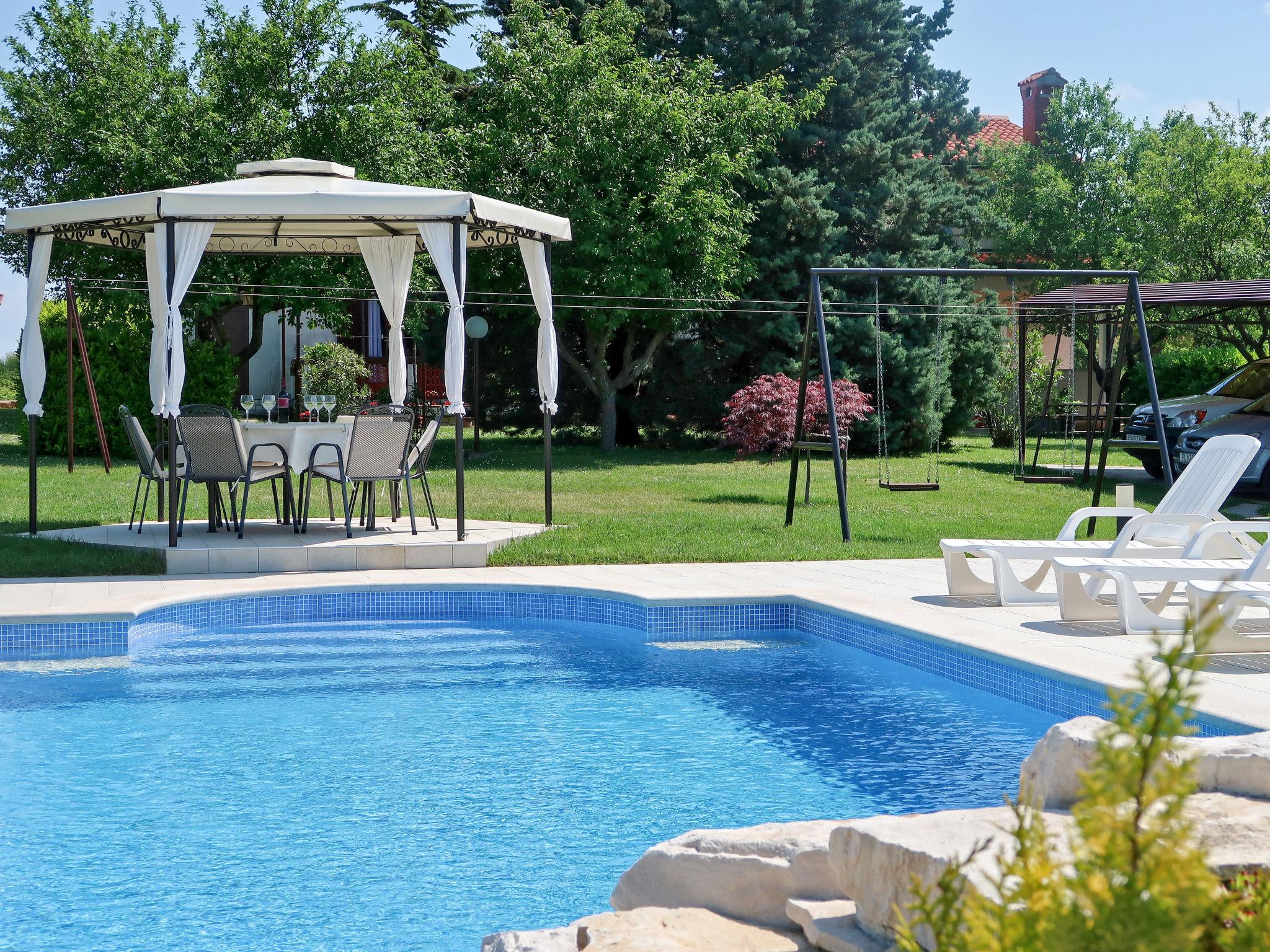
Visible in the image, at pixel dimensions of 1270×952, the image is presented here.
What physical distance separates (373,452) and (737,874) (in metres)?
7.32

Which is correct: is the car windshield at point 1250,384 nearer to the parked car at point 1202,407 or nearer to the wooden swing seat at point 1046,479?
the parked car at point 1202,407

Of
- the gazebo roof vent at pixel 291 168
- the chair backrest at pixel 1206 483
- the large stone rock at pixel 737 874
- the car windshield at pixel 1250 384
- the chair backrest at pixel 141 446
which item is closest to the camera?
the large stone rock at pixel 737 874

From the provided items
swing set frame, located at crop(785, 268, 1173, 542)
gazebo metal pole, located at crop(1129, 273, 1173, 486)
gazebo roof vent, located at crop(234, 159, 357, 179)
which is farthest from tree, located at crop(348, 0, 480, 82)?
gazebo metal pole, located at crop(1129, 273, 1173, 486)

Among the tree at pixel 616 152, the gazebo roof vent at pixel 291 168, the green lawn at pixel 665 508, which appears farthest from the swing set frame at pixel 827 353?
the tree at pixel 616 152

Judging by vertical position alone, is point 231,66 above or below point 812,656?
above

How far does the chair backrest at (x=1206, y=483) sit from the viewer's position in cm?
816

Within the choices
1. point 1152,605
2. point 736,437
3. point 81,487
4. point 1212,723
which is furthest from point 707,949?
point 736,437

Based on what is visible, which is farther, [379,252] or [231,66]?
[231,66]

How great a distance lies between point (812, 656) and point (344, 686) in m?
2.62

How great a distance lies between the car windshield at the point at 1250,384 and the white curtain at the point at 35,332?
13.7 m

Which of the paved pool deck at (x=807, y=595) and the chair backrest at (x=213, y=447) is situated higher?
the chair backrest at (x=213, y=447)

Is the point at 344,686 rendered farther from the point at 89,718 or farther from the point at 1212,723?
the point at 1212,723

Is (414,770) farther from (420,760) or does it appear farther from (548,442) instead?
(548,442)

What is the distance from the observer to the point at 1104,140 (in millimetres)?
35719
